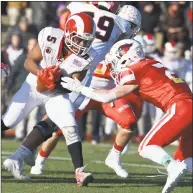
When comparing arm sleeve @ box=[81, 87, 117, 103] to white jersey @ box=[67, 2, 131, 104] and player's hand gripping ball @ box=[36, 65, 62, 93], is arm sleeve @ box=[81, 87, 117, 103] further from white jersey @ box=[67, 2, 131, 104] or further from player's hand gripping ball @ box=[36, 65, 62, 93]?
white jersey @ box=[67, 2, 131, 104]

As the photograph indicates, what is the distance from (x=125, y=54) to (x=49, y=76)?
67 centimetres

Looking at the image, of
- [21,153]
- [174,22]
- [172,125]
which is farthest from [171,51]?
[172,125]

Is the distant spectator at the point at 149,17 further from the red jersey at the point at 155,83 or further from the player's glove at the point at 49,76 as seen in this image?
the red jersey at the point at 155,83

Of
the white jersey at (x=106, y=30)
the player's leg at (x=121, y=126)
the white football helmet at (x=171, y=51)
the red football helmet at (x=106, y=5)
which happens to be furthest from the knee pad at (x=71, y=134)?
the white football helmet at (x=171, y=51)

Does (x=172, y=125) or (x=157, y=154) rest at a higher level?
(x=172, y=125)

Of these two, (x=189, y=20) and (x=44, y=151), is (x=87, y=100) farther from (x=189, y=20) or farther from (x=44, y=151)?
(x=189, y=20)

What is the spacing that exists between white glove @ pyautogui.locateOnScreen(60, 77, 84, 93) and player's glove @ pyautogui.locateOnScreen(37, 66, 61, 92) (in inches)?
4.5

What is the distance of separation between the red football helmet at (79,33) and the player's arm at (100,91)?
1.34 ft

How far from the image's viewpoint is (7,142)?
11.8m

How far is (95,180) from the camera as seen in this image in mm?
7352

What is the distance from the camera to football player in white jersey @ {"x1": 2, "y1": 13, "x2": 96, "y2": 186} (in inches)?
268

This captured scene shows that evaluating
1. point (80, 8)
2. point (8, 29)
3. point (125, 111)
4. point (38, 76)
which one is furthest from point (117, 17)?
point (8, 29)

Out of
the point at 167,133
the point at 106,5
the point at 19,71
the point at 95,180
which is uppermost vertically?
the point at 106,5

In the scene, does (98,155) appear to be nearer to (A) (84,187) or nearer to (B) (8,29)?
(A) (84,187)
